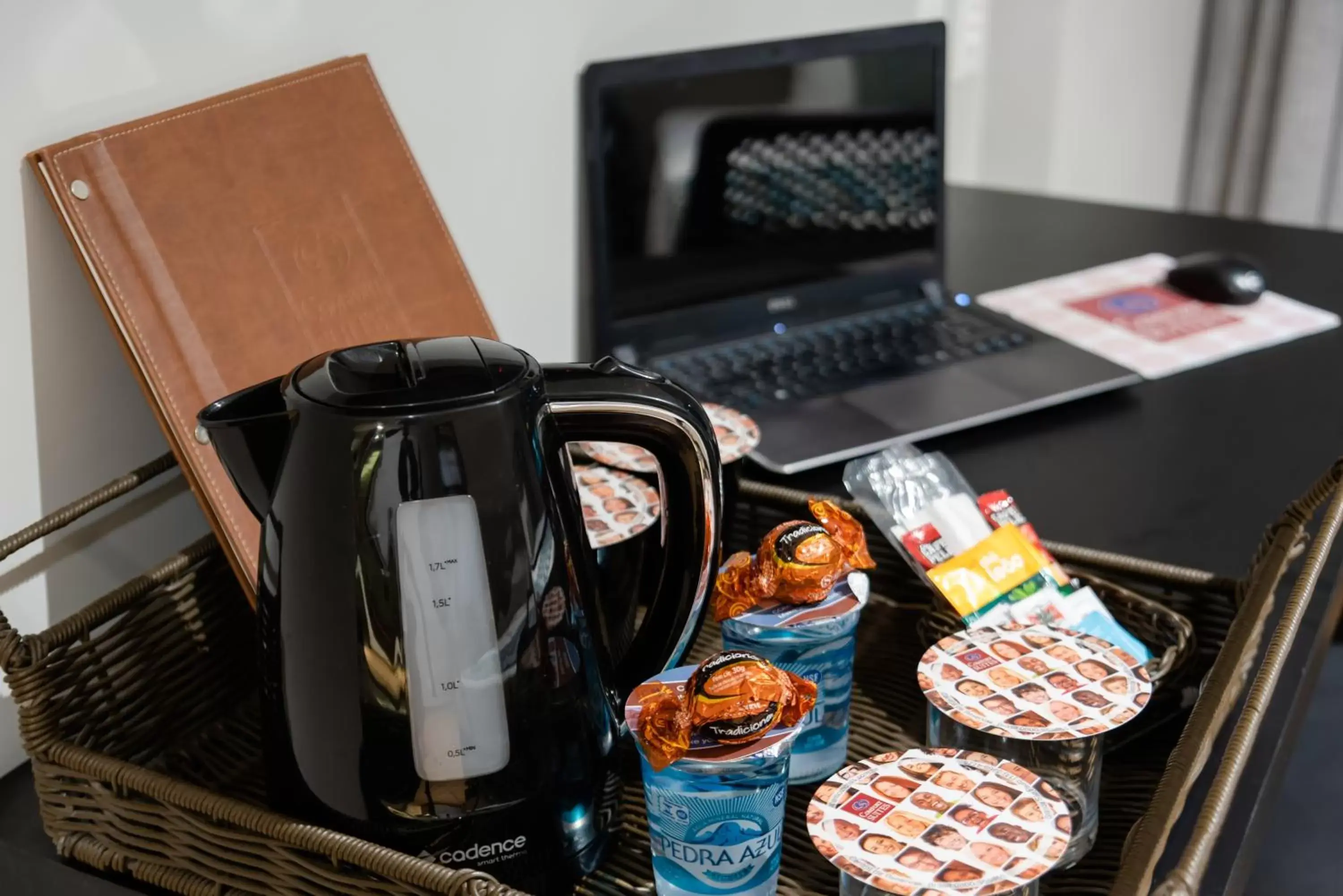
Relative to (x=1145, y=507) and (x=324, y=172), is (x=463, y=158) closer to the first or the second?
(x=324, y=172)

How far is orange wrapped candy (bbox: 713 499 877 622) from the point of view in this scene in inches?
24.6

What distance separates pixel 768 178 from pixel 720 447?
0.50 m

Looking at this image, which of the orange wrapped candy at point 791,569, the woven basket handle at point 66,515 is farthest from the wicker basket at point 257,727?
the orange wrapped candy at point 791,569

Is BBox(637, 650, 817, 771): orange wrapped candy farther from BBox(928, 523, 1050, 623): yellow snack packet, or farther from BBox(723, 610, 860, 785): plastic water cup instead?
BBox(928, 523, 1050, 623): yellow snack packet

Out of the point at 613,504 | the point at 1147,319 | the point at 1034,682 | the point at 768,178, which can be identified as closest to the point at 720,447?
the point at 613,504

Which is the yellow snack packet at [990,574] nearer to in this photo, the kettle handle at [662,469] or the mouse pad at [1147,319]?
the kettle handle at [662,469]

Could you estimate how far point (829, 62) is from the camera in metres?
1.23

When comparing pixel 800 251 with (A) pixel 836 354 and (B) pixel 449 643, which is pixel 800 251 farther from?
(B) pixel 449 643

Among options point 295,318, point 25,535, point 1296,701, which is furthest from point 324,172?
point 1296,701

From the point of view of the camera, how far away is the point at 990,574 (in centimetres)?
72

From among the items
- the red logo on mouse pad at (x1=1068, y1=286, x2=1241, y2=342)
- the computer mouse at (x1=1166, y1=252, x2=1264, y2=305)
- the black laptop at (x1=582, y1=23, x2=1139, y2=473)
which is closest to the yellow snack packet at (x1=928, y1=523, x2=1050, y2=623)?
the black laptop at (x1=582, y1=23, x2=1139, y2=473)

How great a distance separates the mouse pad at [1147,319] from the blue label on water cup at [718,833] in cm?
78

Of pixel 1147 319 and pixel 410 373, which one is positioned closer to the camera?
pixel 410 373

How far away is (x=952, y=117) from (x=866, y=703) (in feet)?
3.79
